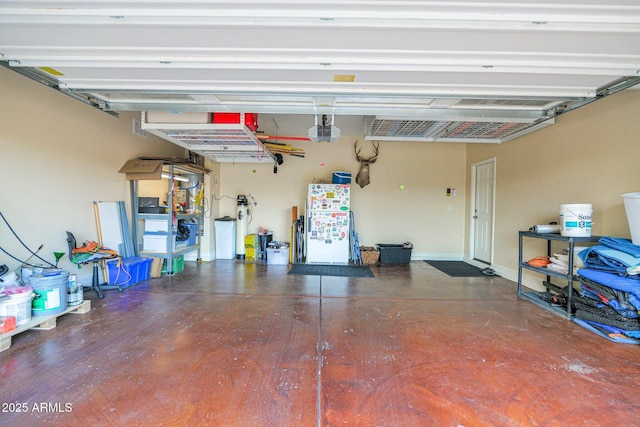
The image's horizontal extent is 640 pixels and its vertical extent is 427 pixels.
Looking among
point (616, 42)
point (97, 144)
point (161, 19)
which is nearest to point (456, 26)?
point (616, 42)

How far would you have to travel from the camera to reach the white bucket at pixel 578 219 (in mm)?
2736

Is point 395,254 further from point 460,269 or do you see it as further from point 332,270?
point 332,270

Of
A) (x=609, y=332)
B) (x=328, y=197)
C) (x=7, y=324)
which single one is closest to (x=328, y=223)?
(x=328, y=197)

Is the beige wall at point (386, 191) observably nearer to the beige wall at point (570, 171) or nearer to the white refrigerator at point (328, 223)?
the white refrigerator at point (328, 223)

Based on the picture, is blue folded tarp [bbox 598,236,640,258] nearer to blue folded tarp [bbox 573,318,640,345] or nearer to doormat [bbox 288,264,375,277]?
blue folded tarp [bbox 573,318,640,345]

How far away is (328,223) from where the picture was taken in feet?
17.7

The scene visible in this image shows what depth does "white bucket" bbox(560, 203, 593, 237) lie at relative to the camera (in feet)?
8.98

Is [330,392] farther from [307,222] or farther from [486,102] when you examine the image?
[307,222]

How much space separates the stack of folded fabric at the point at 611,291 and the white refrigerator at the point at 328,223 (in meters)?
3.52

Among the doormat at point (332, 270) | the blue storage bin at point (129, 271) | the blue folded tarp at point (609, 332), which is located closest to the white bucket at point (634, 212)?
the blue folded tarp at point (609, 332)

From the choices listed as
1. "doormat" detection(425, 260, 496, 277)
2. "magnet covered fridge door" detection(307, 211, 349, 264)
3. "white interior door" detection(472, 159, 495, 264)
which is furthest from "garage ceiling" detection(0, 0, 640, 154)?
"doormat" detection(425, 260, 496, 277)

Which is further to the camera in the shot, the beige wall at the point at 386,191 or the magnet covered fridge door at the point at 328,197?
the beige wall at the point at 386,191

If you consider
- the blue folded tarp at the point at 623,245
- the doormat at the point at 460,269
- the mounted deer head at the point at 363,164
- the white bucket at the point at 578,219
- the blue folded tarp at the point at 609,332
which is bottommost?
the doormat at the point at 460,269

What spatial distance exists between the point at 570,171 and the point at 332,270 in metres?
3.77
